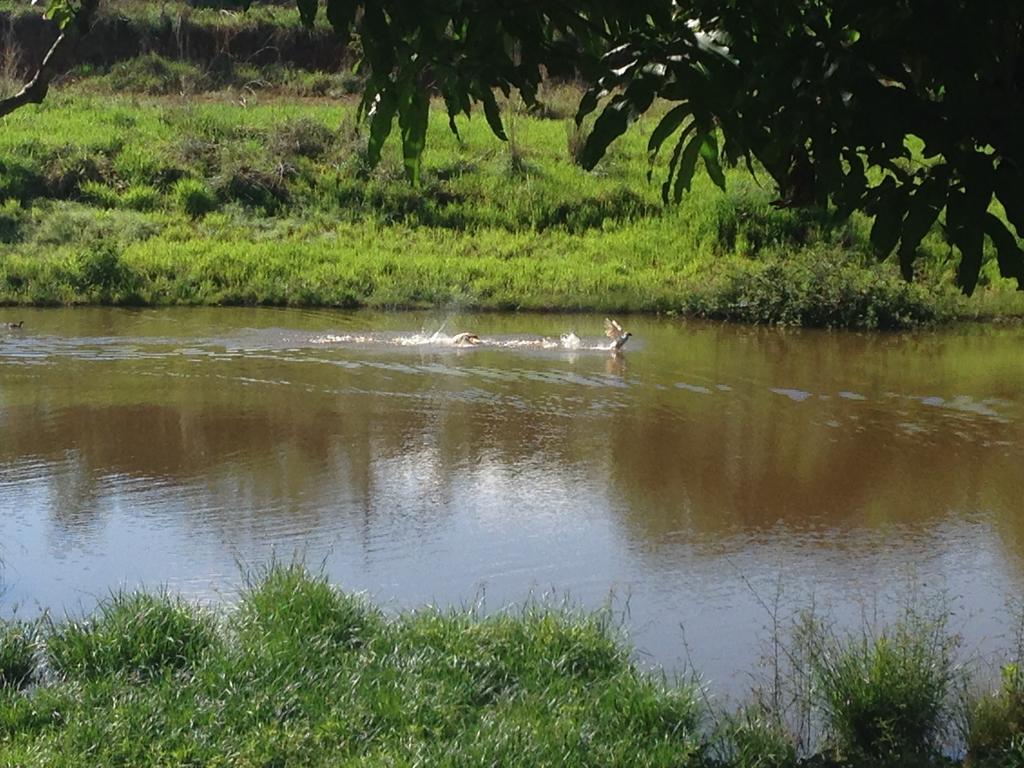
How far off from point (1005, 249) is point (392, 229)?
16067mm

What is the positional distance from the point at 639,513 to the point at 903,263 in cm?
482

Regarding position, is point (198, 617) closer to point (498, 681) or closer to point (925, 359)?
point (498, 681)

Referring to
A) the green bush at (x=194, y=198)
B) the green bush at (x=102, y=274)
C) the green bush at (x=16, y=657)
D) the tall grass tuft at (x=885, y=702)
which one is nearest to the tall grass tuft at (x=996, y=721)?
the tall grass tuft at (x=885, y=702)

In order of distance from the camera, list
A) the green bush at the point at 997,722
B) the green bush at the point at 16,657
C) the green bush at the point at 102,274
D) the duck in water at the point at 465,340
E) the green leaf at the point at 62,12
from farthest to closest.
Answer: the green bush at the point at 102,274, the duck in water at the point at 465,340, the green leaf at the point at 62,12, the green bush at the point at 16,657, the green bush at the point at 997,722

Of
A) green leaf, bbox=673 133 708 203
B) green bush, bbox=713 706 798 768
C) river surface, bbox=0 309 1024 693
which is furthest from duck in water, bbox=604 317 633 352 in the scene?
green leaf, bbox=673 133 708 203

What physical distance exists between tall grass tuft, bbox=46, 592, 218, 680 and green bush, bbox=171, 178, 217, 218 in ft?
48.1

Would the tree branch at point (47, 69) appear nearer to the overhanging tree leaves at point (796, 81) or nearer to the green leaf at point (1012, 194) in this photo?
the overhanging tree leaves at point (796, 81)

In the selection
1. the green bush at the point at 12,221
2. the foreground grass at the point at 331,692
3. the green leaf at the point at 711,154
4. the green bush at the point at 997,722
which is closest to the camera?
the green leaf at the point at 711,154

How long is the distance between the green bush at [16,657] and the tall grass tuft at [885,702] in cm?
286

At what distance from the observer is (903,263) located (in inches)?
140

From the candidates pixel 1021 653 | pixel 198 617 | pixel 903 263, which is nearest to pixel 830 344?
pixel 1021 653

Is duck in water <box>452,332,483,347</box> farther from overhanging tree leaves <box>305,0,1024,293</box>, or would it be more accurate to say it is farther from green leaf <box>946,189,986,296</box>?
green leaf <box>946,189,986,296</box>

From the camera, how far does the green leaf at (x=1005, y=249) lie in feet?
11.2

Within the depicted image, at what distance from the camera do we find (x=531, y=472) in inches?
359
